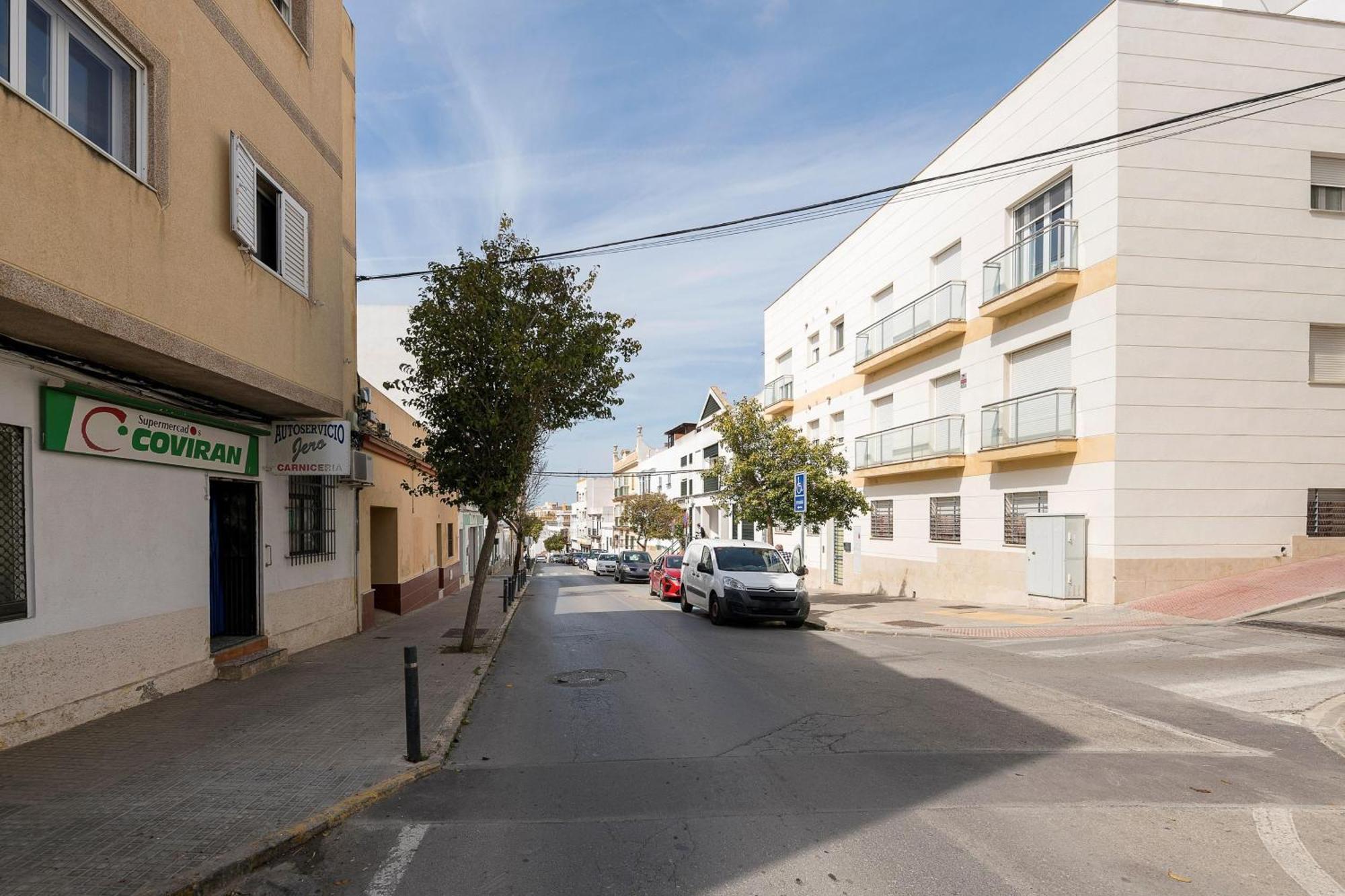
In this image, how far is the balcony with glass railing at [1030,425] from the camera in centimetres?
1744

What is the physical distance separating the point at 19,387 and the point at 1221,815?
30.8 ft

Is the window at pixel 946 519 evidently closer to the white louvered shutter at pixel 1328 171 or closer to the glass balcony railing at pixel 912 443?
the glass balcony railing at pixel 912 443

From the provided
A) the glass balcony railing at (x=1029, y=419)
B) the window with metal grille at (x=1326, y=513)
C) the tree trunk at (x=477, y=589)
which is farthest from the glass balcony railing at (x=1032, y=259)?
the tree trunk at (x=477, y=589)

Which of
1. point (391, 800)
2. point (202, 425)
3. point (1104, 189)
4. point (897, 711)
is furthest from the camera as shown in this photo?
point (1104, 189)

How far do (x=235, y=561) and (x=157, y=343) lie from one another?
15.3ft

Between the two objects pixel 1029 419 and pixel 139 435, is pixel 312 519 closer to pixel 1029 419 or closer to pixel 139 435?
pixel 139 435

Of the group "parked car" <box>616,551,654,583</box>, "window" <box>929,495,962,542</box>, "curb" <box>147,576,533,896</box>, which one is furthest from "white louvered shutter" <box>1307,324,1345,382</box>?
"parked car" <box>616,551,654,583</box>

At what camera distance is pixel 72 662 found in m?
7.34

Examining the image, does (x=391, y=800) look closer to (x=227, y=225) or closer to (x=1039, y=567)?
(x=227, y=225)

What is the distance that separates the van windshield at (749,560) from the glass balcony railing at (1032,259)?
803 cm

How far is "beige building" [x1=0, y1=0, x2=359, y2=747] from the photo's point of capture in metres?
6.41

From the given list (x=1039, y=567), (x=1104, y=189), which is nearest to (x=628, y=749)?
(x=1039, y=567)

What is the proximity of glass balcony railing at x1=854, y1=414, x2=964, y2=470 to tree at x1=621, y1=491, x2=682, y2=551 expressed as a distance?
3287 cm

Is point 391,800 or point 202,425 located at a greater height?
point 202,425
